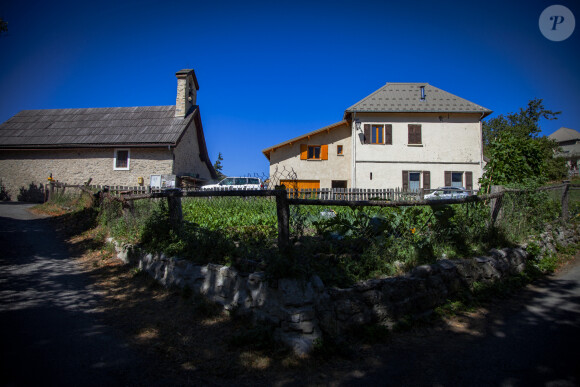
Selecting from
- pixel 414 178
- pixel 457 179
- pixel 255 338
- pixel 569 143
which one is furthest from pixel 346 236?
pixel 569 143

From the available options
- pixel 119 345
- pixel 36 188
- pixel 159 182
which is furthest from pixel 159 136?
pixel 119 345

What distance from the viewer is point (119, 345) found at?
122 inches

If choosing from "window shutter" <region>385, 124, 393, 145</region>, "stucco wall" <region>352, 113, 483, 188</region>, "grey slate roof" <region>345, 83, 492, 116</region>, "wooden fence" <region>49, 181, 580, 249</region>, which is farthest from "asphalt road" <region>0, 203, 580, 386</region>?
"grey slate roof" <region>345, 83, 492, 116</region>

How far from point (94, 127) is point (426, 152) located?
22.1 m

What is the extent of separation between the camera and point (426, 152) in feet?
66.1

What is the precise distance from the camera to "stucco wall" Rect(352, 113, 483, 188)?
20.1 m

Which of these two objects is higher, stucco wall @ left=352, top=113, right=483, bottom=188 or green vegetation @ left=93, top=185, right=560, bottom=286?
stucco wall @ left=352, top=113, right=483, bottom=188

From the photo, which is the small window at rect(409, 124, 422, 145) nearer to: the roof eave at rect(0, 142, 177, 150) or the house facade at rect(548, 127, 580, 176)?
the roof eave at rect(0, 142, 177, 150)

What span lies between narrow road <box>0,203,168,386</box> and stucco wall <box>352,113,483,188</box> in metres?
17.5

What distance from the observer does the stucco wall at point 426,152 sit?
2011 centimetres

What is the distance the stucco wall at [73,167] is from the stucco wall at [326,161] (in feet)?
28.9

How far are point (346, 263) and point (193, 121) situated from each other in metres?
19.6

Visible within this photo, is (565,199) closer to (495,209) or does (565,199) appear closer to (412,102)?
(495,209)

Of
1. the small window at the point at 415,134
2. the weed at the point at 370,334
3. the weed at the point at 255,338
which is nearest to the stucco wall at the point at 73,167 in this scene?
the small window at the point at 415,134
